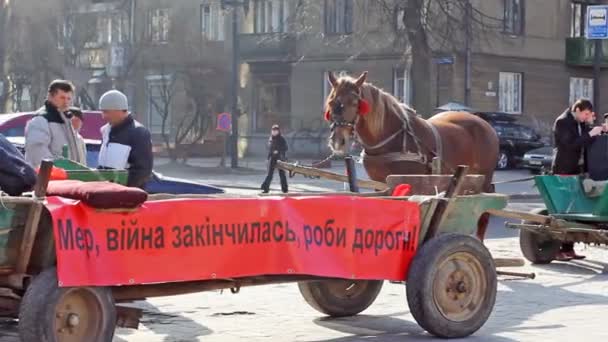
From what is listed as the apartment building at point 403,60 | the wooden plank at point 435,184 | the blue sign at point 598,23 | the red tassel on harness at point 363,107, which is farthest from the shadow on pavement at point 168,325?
the apartment building at point 403,60

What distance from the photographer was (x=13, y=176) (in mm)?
8477

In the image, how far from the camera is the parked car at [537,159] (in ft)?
130

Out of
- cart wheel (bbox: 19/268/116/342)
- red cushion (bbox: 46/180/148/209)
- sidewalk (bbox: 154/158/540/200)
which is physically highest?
red cushion (bbox: 46/180/148/209)

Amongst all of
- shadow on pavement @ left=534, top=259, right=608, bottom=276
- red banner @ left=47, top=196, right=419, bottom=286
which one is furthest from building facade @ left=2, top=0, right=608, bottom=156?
red banner @ left=47, top=196, right=419, bottom=286

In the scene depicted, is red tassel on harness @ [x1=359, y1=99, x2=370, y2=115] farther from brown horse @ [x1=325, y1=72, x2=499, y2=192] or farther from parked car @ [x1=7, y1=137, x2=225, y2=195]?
parked car @ [x1=7, y1=137, x2=225, y2=195]

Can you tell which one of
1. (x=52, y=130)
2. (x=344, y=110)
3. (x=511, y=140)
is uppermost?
(x=344, y=110)

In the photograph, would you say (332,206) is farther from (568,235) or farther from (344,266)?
(568,235)

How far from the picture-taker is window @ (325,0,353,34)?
4991 cm

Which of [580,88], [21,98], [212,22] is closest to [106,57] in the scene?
[21,98]

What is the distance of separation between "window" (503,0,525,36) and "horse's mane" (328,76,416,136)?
35.5 metres

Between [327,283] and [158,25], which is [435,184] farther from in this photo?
[158,25]

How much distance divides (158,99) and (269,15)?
23.0 feet

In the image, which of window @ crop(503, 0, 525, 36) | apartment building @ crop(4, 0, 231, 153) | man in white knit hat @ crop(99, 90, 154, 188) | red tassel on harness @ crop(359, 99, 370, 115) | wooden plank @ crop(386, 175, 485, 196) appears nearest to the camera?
wooden plank @ crop(386, 175, 485, 196)

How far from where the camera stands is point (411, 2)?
34000mm
